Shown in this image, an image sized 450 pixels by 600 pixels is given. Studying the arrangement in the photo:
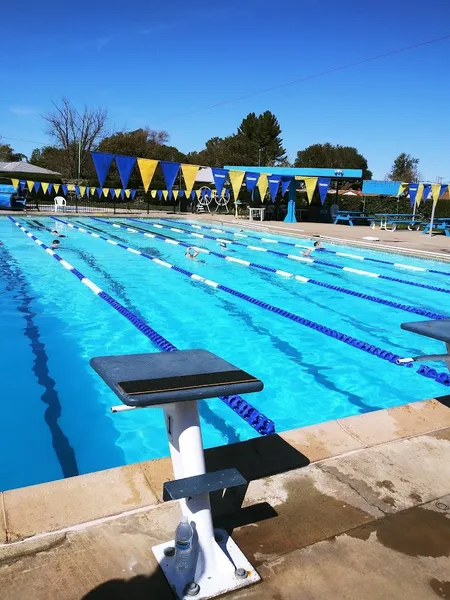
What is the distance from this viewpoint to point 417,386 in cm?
512

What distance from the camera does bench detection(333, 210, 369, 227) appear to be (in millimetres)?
22078

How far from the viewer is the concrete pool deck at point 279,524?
1.67m

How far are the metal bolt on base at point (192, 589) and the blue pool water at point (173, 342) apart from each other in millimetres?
2204

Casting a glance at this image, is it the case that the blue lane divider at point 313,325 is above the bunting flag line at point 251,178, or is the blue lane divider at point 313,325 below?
below

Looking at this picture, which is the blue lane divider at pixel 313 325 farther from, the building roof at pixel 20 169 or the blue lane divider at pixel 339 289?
the building roof at pixel 20 169

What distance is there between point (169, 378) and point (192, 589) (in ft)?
2.35

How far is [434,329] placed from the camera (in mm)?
2707

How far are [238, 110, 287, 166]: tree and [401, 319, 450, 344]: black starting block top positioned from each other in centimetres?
5492

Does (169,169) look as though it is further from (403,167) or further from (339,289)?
(403,167)

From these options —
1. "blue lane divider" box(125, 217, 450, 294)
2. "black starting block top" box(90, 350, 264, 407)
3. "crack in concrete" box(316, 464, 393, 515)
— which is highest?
"black starting block top" box(90, 350, 264, 407)

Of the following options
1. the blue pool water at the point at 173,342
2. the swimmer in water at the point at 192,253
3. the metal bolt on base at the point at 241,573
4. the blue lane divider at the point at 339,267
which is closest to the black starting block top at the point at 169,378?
the metal bolt on base at the point at 241,573

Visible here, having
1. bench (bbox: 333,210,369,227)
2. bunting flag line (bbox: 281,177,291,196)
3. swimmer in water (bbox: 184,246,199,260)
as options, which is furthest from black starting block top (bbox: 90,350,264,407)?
bench (bbox: 333,210,369,227)

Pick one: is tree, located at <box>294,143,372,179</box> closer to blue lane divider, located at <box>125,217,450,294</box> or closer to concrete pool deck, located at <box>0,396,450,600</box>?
blue lane divider, located at <box>125,217,450,294</box>

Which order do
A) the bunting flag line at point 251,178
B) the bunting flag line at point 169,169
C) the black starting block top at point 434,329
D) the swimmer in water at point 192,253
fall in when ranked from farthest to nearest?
the bunting flag line at point 251,178
the bunting flag line at point 169,169
the swimmer in water at point 192,253
the black starting block top at point 434,329
